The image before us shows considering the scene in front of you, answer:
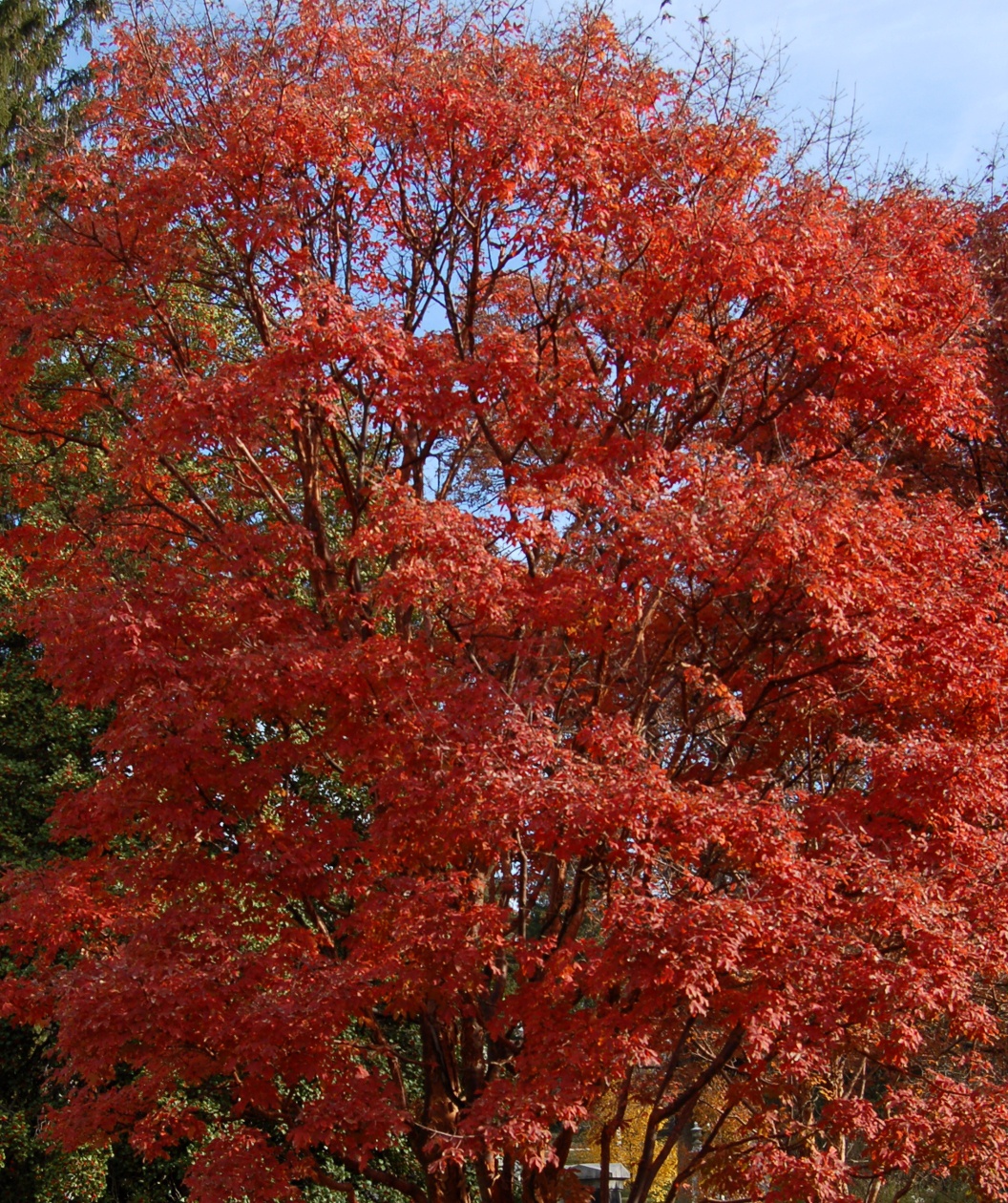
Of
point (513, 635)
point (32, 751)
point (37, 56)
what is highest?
point (37, 56)

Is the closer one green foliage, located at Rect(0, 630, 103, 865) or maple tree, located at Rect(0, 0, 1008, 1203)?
maple tree, located at Rect(0, 0, 1008, 1203)

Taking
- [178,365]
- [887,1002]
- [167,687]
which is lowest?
[887,1002]

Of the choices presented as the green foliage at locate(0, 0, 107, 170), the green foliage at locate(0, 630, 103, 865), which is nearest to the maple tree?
the green foliage at locate(0, 630, 103, 865)

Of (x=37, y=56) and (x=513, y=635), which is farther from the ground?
(x=37, y=56)

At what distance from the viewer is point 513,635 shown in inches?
289

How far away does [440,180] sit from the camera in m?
7.21

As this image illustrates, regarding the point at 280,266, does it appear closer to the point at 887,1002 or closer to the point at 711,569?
the point at 711,569

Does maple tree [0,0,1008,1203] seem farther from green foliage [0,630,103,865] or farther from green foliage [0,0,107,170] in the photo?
green foliage [0,0,107,170]

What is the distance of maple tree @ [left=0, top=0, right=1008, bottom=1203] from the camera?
215 inches

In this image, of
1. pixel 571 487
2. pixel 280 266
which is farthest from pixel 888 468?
pixel 280 266

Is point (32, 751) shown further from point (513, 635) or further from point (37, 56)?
point (37, 56)

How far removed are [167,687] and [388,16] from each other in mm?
4982

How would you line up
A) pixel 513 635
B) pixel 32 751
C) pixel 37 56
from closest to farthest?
pixel 513 635 < pixel 32 751 < pixel 37 56

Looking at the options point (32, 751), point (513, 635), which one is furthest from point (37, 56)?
point (513, 635)
